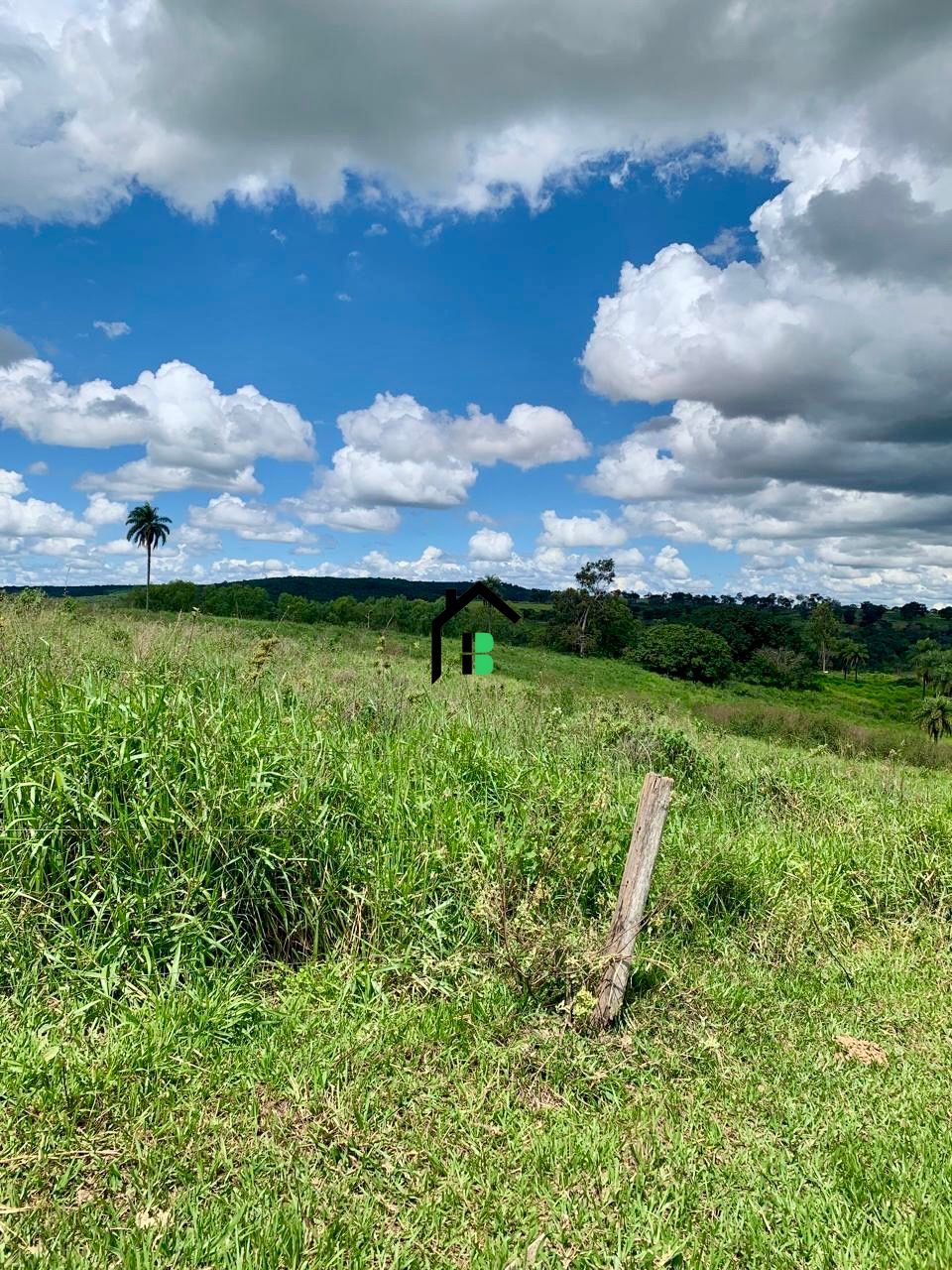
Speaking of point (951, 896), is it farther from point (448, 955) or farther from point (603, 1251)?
point (603, 1251)

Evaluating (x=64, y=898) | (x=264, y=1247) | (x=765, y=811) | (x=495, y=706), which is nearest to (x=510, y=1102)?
(x=264, y=1247)

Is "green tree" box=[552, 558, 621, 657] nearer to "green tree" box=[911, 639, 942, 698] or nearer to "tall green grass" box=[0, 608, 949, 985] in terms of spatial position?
"green tree" box=[911, 639, 942, 698]

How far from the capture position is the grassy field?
2.44m

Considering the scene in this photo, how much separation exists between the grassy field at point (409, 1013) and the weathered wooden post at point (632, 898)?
126 millimetres

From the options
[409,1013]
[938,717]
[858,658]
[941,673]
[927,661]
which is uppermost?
[409,1013]

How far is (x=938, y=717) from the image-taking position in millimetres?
46438

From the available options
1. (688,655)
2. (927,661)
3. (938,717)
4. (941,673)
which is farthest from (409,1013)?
(927,661)

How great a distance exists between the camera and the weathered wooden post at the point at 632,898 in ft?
11.5

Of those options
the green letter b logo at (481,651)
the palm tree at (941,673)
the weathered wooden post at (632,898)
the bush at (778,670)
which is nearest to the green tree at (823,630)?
the palm tree at (941,673)

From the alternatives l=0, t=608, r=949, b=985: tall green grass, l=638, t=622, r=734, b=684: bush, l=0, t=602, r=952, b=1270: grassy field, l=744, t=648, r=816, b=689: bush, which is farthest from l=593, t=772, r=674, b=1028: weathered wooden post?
l=744, t=648, r=816, b=689: bush

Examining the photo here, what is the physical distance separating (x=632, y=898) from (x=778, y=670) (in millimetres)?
66855

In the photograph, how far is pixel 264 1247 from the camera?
2.24 m

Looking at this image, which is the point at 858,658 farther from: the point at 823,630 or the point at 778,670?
the point at 778,670

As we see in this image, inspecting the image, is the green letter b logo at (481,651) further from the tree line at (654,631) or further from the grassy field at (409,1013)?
the tree line at (654,631)
